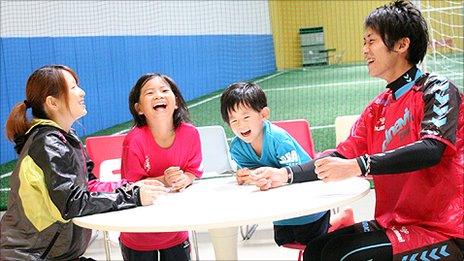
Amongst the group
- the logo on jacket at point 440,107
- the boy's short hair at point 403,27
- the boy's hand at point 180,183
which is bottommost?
the boy's hand at point 180,183

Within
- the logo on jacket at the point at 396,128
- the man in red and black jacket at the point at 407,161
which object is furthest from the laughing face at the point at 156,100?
the logo on jacket at the point at 396,128

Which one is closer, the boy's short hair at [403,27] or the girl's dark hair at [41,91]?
the boy's short hair at [403,27]

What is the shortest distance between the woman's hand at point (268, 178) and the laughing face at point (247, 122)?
1.25ft

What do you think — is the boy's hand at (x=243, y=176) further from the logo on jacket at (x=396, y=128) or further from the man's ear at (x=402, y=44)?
the man's ear at (x=402, y=44)

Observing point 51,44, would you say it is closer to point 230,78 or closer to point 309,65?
point 230,78

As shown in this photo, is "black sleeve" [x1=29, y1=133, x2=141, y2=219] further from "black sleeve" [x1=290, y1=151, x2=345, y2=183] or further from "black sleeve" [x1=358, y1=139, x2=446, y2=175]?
"black sleeve" [x1=358, y1=139, x2=446, y2=175]

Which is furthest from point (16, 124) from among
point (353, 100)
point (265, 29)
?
point (265, 29)

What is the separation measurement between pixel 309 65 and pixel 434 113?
23.1 metres

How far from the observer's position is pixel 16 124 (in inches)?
104

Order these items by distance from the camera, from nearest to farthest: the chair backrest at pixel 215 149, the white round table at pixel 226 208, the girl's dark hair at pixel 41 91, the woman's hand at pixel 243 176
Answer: the white round table at pixel 226 208
the girl's dark hair at pixel 41 91
the woman's hand at pixel 243 176
the chair backrest at pixel 215 149

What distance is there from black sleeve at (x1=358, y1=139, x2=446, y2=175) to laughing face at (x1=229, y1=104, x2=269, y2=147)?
2.74 ft

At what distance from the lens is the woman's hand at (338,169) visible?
7.69ft

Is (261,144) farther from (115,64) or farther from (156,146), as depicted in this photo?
(115,64)

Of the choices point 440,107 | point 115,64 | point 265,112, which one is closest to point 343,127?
point 265,112
